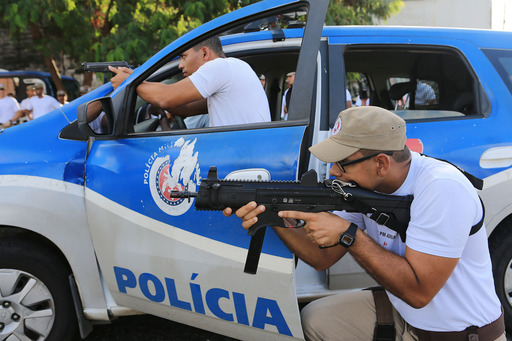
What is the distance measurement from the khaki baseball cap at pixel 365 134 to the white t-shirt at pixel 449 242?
0.53ft

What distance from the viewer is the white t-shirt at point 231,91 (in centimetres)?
234

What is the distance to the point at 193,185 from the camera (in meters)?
2.20

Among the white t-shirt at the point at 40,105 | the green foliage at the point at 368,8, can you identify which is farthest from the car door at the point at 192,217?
the green foliage at the point at 368,8

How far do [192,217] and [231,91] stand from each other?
64cm

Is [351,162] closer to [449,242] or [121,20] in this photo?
[449,242]

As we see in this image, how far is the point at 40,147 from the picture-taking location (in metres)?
2.39

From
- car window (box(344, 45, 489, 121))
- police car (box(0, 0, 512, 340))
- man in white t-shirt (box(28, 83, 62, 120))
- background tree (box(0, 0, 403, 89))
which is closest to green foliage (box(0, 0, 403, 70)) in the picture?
background tree (box(0, 0, 403, 89))

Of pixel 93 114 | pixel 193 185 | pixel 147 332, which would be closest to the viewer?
pixel 193 185

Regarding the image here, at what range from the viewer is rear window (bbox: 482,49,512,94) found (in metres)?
2.63

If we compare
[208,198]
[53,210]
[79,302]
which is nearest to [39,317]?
[79,302]

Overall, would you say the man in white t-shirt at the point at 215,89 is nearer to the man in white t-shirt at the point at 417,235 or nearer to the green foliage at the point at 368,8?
the man in white t-shirt at the point at 417,235

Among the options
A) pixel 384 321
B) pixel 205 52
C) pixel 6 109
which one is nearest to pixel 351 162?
pixel 384 321

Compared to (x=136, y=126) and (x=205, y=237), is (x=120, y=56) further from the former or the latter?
(x=205, y=237)

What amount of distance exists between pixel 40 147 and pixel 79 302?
31.4 inches
